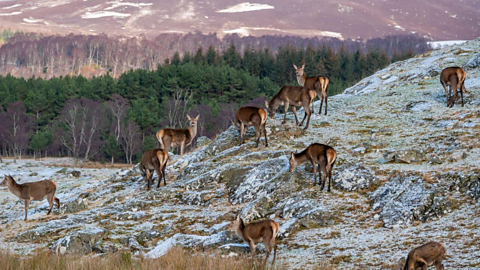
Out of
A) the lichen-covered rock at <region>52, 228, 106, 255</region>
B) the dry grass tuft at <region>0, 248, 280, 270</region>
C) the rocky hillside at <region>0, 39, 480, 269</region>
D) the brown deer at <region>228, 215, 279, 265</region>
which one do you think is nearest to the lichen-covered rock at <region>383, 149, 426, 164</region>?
the rocky hillside at <region>0, 39, 480, 269</region>

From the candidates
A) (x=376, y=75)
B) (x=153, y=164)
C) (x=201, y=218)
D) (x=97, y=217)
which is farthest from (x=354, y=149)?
(x=376, y=75)

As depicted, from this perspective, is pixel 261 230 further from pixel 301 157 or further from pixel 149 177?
pixel 149 177

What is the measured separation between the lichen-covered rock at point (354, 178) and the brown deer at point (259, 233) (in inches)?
155

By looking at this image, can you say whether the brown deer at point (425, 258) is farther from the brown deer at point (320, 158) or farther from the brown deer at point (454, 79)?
the brown deer at point (454, 79)

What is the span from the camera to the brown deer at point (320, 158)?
13.8 metres

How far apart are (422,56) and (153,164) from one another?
22.0 m

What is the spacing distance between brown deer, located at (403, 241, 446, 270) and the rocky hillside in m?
→ 0.45

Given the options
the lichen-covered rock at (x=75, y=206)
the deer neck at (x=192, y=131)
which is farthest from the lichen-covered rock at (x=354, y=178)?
the lichen-covered rock at (x=75, y=206)

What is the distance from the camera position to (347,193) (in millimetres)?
13773

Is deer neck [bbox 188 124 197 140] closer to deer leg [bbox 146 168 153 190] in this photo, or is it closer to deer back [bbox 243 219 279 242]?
deer leg [bbox 146 168 153 190]

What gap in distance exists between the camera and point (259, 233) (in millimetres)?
10695

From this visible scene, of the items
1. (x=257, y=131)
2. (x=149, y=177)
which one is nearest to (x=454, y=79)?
(x=257, y=131)

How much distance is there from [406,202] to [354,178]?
2.12 m

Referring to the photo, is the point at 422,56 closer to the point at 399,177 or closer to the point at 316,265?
the point at 399,177
